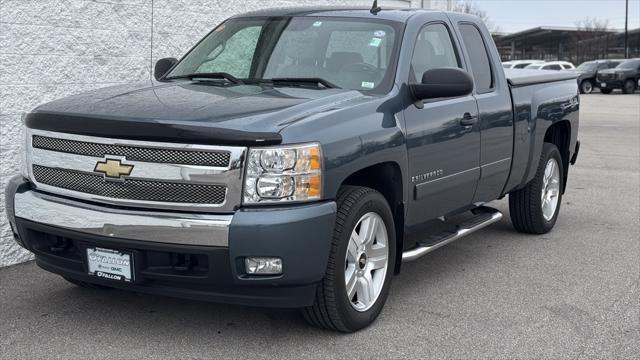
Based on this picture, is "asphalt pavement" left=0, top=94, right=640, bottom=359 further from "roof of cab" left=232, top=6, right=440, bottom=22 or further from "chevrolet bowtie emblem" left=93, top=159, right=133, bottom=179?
"roof of cab" left=232, top=6, right=440, bottom=22

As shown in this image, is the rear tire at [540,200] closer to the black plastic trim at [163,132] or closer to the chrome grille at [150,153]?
the black plastic trim at [163,132]

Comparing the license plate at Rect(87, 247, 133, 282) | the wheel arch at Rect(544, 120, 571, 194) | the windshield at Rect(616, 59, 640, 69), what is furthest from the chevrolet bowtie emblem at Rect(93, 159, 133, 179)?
the windshield at Rect(616, 59, 640, 69)

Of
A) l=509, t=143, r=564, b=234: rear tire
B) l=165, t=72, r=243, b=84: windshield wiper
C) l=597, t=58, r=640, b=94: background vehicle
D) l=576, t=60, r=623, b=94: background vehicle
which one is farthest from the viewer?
l=576, t=60, r=623, b=94: background vehicle

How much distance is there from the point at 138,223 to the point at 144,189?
7.0 inches

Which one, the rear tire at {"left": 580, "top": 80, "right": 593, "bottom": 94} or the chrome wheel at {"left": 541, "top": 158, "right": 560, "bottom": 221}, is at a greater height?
the chrome wheel at {"left": 541, "top": 158, "right": 560, "bottom": 221}

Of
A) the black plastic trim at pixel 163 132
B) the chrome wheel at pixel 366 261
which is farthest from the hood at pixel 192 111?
the chrome wheel at pixel 366 261

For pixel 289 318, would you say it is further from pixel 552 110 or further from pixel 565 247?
pixel 552 110

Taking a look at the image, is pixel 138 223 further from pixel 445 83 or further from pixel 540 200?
pixel 540 200

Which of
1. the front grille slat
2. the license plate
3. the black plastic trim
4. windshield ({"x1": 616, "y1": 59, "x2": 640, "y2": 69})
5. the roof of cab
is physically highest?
the roof of cab

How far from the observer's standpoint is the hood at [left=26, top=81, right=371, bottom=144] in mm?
3934

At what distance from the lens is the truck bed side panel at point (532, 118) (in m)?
6.46

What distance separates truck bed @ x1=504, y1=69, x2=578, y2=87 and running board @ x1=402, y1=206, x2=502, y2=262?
42.3 inches

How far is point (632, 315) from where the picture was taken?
502 centimetres

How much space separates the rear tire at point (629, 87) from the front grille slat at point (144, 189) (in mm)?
38193
